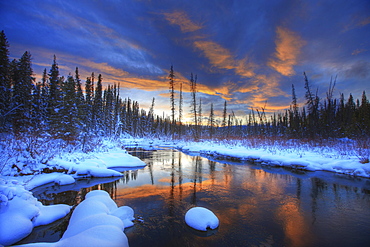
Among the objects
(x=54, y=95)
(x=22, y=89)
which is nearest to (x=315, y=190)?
(x=54, y=95)

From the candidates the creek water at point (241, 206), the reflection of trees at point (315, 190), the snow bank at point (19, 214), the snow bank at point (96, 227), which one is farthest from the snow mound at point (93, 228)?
the reflection of trees at point (315, 190)

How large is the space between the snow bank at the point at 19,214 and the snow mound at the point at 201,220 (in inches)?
152

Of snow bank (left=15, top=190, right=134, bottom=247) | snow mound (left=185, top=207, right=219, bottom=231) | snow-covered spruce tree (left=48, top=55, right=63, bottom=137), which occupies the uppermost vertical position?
snow-covered spruce tree (left=48, top=55, right=63, bottom=137)

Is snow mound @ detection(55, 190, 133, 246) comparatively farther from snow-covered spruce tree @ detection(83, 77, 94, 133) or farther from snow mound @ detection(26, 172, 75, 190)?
snow-covered spruce tree @ detection(83, 77, 94, 133)

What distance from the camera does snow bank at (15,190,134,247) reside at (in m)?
2.80

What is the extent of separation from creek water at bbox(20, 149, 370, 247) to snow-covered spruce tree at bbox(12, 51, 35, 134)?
2071 centimetres

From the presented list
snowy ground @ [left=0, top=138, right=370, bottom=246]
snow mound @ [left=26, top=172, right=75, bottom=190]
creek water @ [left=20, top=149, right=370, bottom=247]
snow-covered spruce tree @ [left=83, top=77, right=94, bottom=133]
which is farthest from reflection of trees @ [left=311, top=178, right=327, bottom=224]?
snow-covered spruce tree @ [left=83, top=77, right=94, bottom=133]

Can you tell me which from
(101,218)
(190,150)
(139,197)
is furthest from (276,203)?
(190,150)

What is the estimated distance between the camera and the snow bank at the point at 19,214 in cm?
353

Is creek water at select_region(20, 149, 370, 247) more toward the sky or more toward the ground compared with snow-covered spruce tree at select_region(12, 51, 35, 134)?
more toward the ground

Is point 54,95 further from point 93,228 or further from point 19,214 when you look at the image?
point 93,228

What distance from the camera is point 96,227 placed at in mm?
3160

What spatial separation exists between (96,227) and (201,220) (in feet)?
8.24

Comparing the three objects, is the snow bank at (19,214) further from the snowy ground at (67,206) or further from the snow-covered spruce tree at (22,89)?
the snow-covered spruce tree at (22,89)
